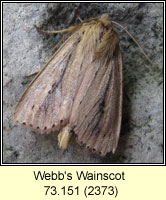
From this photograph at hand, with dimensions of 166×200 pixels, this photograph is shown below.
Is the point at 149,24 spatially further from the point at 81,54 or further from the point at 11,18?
Result: the point at 11,18

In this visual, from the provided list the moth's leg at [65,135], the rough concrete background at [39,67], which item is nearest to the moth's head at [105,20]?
the rough concrete background at [39,67]

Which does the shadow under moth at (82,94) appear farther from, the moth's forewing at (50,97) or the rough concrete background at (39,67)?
the rough concrete background at (39,67)

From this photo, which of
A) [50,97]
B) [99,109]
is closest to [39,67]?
[50,97]

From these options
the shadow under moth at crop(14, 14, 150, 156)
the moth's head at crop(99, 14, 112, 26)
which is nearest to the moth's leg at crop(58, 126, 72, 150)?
the shadow under moth at crop(14, 14, 150, 156)

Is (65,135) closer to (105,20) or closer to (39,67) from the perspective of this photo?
(39,67)

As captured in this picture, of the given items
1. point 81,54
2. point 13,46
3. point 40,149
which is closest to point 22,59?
point 13,46

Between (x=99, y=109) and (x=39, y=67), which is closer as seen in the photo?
(x=99, y=109)

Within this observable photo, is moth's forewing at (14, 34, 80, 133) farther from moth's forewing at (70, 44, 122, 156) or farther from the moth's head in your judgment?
the moth's head
